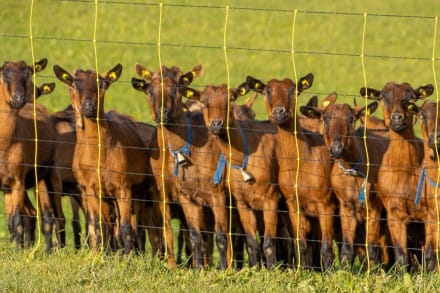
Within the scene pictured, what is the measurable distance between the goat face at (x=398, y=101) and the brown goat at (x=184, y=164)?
2102 millimetres

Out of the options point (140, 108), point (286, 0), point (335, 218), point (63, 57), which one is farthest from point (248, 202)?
point (286, 0)

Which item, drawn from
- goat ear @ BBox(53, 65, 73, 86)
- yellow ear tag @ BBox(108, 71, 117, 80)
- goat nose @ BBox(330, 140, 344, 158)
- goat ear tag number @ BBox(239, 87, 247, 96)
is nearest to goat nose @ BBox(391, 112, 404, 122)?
goat nose @ BBox(330, 140, 344, 158)

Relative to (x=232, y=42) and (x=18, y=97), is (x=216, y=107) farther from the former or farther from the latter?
(x=232, y=42)

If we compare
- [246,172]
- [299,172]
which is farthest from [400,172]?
[246,172]

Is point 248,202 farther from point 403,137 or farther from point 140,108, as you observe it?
point 140,108

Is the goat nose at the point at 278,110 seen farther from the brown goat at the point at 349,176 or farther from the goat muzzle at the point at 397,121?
the goat muzzle at the point at 397,121

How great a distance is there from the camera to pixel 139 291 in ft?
37.9

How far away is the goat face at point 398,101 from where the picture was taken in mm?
13758

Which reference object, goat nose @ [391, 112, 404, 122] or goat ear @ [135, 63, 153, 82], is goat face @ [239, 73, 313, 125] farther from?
goat ear @ [135, 63, 153, 82]

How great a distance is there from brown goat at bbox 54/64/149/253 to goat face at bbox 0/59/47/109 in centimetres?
44

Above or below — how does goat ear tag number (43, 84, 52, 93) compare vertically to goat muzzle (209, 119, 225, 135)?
above

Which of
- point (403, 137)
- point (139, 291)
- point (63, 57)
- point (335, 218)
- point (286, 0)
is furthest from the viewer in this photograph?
point (286, 0)

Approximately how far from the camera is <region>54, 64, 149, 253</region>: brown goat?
48.5 feet

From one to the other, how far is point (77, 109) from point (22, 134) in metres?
0.93
